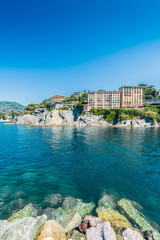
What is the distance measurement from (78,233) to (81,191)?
14.8 ft

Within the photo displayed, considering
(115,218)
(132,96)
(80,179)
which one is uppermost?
(132,96)

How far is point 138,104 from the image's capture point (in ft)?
337

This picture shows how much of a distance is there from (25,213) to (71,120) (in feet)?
297

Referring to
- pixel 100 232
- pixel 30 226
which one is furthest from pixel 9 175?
pixel 100 232

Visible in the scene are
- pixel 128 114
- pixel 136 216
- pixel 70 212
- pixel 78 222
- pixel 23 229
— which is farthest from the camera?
pixel 128 114

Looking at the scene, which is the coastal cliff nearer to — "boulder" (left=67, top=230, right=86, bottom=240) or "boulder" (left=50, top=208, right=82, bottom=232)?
"boulder" (left=50, top=208, right=82, bottom=232)

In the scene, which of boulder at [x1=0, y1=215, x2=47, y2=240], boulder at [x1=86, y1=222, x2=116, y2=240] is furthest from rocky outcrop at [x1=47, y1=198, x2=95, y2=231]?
boulder at [x1=86, y1=222, x2=116, y2=240]

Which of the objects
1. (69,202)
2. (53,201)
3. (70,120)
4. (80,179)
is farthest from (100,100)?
(53,201)

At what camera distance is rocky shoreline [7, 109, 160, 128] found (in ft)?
274

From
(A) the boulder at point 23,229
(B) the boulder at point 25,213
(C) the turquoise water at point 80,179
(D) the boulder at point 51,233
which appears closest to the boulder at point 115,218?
(C) the turquoise water at point 80,179

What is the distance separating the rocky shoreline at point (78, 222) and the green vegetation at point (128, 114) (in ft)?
266

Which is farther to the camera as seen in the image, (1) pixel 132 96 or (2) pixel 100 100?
(2) pixel 100 100

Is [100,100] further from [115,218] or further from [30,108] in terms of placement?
[115,218]

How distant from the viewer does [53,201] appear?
9.65 metres
